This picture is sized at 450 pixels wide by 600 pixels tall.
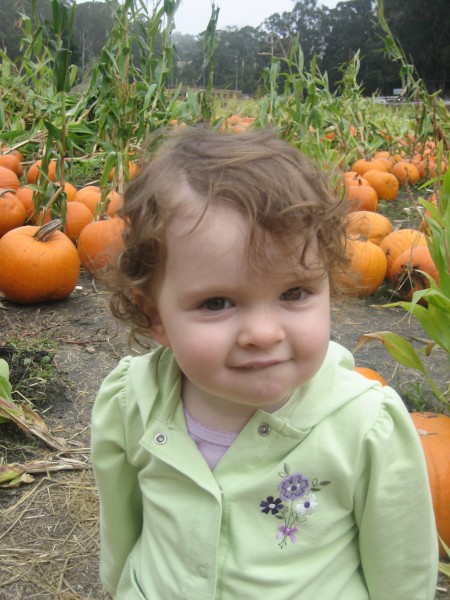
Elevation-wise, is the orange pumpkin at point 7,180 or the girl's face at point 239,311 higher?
the girl's face at point 239,311

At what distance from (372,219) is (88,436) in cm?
311

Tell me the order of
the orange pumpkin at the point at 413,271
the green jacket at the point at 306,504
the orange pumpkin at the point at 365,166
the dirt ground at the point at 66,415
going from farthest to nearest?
the orange pumpkin at the point at 365,166 → the orange pumpkin at the point at 413,271 → the dirt ground at the point at 66,415 → the green jacket at the point at 306,504

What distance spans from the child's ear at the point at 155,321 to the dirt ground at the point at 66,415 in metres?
1.00

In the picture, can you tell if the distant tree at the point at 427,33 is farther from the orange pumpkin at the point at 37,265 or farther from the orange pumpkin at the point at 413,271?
the orange pumpkin at the point at 37,265

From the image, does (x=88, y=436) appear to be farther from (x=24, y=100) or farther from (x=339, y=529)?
(x=24, y=100)

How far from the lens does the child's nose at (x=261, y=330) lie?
1.11 metres

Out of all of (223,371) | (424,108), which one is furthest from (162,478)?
(424,108)

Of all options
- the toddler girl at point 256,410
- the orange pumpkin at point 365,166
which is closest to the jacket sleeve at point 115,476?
the toddler girl at point 256,410

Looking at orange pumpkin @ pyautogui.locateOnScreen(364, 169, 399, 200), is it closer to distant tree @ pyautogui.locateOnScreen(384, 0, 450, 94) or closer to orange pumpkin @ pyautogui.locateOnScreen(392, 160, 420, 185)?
orange pumpkin @ pyautogui.locateOnScreen(392, 160, 420, 185)

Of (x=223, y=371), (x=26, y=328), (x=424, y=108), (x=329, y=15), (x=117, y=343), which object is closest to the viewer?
(x=223, y=371)

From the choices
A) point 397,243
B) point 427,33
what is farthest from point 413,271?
point 427,33

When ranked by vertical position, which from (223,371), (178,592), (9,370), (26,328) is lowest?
(26,328)

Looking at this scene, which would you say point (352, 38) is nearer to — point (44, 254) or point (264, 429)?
point (44, 254)

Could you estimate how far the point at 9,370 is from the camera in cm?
297
